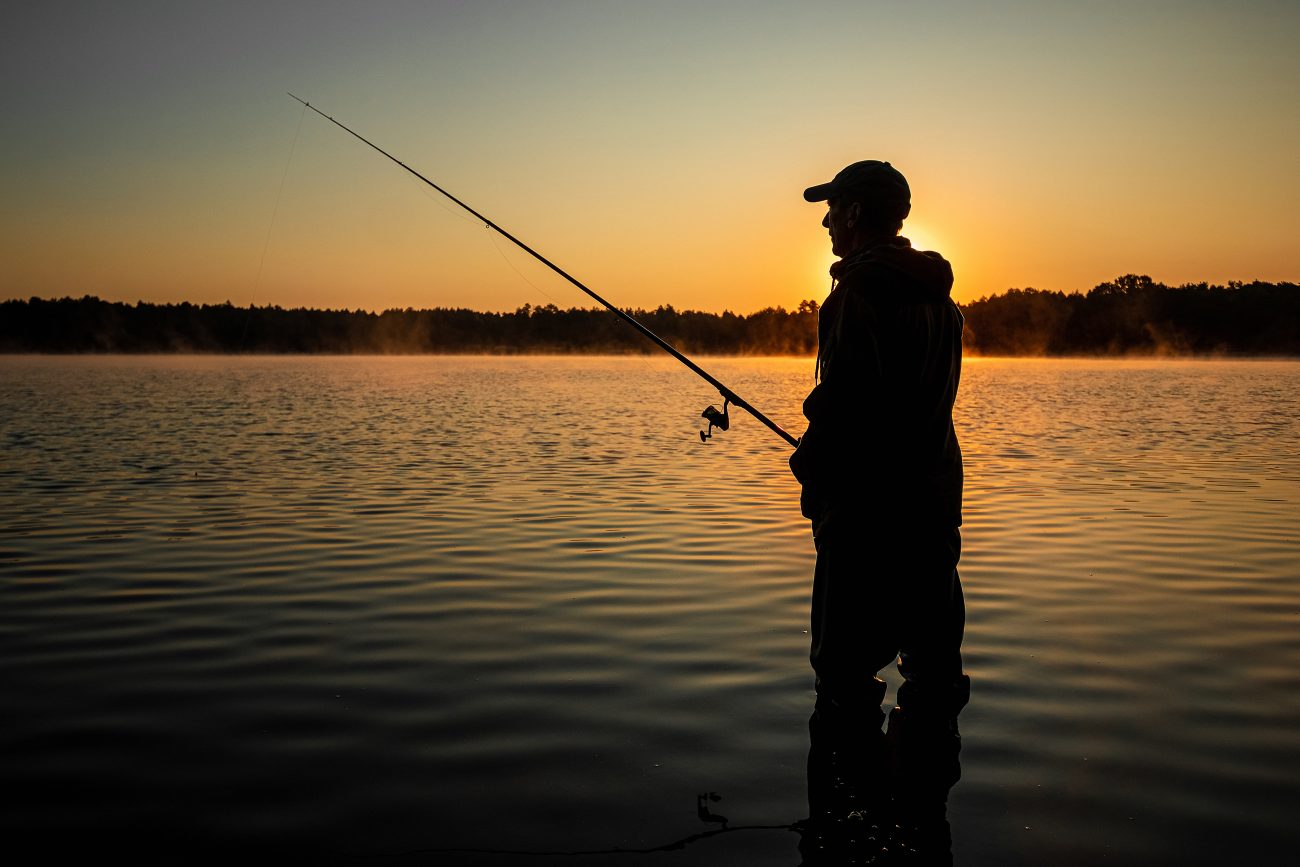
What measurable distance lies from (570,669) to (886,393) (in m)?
2.51

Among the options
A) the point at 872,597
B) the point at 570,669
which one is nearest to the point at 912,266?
the point at 872,597

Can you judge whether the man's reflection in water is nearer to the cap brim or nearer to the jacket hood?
the jacket hood

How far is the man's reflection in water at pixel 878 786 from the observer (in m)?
3.66

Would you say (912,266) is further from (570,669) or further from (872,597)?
(570,669)

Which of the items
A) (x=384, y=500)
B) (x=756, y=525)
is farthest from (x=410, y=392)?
(x=756, y=525)

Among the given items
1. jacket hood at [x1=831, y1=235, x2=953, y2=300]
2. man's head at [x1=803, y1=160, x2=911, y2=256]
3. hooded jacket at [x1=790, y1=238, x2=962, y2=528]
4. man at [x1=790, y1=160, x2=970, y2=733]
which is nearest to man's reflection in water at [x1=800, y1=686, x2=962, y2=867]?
man at [x1=790, y1=160, x2=970, y2=733]

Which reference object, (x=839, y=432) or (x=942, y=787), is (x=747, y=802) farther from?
(x=839, y=432)

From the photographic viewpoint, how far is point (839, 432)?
4441 millimetres

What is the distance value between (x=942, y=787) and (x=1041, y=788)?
14.7 inches

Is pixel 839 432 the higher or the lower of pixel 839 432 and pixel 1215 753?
the higher

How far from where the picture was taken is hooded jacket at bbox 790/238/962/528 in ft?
14.3

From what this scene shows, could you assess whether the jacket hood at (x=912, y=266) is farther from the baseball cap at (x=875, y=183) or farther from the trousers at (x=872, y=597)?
the trousers at (x=872, y=597)

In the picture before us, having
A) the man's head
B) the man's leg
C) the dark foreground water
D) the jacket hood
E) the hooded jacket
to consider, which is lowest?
the dark foreground water

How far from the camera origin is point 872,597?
4.56 meters
